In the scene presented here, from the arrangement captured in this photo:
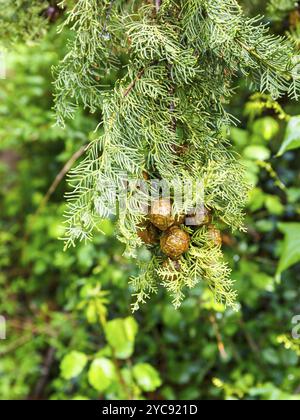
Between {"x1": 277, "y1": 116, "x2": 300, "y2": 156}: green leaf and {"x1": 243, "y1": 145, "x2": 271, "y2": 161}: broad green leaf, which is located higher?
{"x1": 277, "y1": 116, "x2": 300, "y2": 156}: green leaf

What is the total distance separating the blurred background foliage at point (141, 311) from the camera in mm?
1326

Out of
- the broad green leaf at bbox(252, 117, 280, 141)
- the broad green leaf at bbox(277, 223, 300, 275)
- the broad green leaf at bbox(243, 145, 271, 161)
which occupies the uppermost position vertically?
the broad green leaf at bbox(277, 223, 300, 275)

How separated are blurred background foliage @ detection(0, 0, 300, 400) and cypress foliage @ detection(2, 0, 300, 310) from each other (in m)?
0.56

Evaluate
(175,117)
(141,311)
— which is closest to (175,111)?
(175,117)

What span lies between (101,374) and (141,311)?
47 cm

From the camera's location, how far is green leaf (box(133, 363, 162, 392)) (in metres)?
1.25

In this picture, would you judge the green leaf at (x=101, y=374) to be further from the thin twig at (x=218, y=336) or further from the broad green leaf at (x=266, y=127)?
the broad green leaf at (x=266, y=127)

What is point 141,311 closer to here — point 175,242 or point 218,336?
point 218,336

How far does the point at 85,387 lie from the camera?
152cm

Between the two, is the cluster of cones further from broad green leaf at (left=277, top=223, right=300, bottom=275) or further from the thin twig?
the thin twig

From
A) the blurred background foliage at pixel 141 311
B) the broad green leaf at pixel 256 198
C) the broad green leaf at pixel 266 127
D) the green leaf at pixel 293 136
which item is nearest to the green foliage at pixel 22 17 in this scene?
the blurred background foliage at pixel 141 311

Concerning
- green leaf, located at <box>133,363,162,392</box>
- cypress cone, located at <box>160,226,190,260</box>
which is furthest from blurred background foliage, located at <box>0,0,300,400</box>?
cypress cone, located at <box>160,226,190,260</box>

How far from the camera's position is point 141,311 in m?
1.68

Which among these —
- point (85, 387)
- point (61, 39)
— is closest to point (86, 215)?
point (85, 387)
